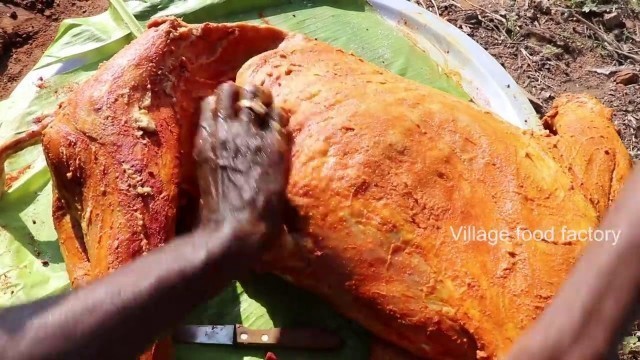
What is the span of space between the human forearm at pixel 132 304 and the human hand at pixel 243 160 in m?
0.06

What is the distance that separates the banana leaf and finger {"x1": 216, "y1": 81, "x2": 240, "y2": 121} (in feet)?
2.28

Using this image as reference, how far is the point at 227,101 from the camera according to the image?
198 cm

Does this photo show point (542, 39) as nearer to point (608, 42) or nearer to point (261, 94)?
point (608, 42)

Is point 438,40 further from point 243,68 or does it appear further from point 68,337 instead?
point 68,337

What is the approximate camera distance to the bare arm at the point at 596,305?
1285 mm

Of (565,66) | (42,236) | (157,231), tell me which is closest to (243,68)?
(157,231)

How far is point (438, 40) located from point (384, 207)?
1.60m

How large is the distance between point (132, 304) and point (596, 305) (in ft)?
3.31

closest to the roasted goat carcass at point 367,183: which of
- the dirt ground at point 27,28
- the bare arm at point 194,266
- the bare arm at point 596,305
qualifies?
the bare arm at point 194,266

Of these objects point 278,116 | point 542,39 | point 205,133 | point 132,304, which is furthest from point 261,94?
point 542,39

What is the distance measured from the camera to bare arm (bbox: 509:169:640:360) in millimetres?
1285

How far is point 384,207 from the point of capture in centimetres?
192

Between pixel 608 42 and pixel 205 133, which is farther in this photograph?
pixel 608 42

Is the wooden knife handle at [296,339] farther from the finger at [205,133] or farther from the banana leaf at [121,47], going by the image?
the finger at [205,133]
